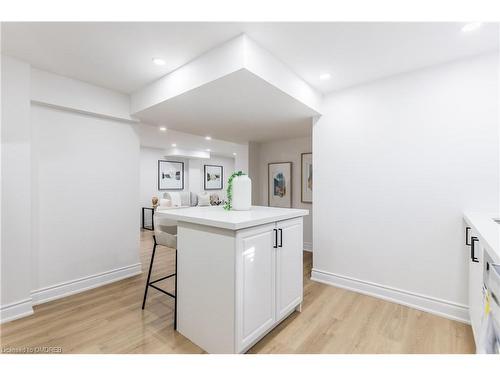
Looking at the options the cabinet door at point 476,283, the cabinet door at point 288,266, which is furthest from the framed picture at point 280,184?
the cabinet door at point 476,283

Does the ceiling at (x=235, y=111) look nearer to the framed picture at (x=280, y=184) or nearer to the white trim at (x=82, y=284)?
the framed picture at (x=280, y=184)

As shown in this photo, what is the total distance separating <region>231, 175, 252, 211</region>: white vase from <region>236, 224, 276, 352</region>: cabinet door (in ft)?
1.37

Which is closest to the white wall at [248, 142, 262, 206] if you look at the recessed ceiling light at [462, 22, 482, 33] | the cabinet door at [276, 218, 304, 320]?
the cabinet door at [276, 218, 304, 320]

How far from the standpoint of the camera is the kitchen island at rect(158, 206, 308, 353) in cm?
149

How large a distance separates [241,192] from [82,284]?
2241mm

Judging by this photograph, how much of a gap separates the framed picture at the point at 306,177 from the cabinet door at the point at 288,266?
2.31 meters

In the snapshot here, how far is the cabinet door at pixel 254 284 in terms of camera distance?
1.50m

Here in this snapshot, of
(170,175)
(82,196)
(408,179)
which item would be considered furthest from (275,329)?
(170,175)

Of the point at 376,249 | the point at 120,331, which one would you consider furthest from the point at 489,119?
the point at 120,331

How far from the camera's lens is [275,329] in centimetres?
190

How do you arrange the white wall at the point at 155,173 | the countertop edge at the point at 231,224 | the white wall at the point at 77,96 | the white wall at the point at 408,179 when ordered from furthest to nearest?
the white wall at the point at 155,173
the white wall at the point at 77,96
the white wall at the point at 408,179
the countertop edge at the point at 231,224

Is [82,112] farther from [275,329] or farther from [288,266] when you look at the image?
[275,329]

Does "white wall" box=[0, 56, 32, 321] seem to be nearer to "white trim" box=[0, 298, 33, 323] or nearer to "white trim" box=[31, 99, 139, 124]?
"white trim" box=[0, 298, 33, 323]

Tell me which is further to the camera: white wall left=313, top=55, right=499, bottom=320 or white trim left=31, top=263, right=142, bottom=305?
white trim left=31, top=263, right=142, bottom=305
